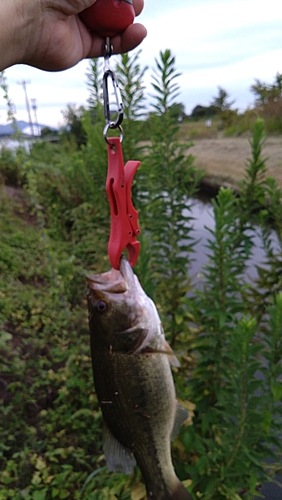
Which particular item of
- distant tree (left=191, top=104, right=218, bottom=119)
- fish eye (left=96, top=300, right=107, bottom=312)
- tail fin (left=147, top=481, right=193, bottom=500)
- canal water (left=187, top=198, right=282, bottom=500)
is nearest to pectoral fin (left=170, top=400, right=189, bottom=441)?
tail fin (left=147, top=481, right=193, bottom=500)

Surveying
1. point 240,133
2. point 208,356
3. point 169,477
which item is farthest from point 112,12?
point 240,133

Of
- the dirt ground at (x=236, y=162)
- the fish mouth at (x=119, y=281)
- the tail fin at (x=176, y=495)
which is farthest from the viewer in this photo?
the dirt ground at (x=236, y=162)

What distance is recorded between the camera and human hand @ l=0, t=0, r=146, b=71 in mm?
1363

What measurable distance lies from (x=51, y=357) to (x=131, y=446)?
202 centimetres

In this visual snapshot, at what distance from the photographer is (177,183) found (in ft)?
7.12

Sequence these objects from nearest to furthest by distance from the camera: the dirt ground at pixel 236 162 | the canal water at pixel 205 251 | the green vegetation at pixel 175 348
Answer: the green vegetation at pixel 175 348
the canal water at pixel 205 251
the dirt ground at pixel 236 162

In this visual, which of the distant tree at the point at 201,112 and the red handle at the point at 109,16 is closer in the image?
the red handle at the point at 109,16

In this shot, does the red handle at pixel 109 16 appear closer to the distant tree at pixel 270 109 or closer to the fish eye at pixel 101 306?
the fish eye at pixel 101 306

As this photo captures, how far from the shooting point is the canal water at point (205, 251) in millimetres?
2309

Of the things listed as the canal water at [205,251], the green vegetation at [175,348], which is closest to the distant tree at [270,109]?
the canal water at [205,251]

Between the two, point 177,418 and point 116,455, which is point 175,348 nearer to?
point 177,418

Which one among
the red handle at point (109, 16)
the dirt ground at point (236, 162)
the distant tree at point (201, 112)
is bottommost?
the dirt ground at point (236, 162)

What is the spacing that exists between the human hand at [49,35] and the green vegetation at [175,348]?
0.35 metres

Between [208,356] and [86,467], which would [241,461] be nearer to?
[208,356]
